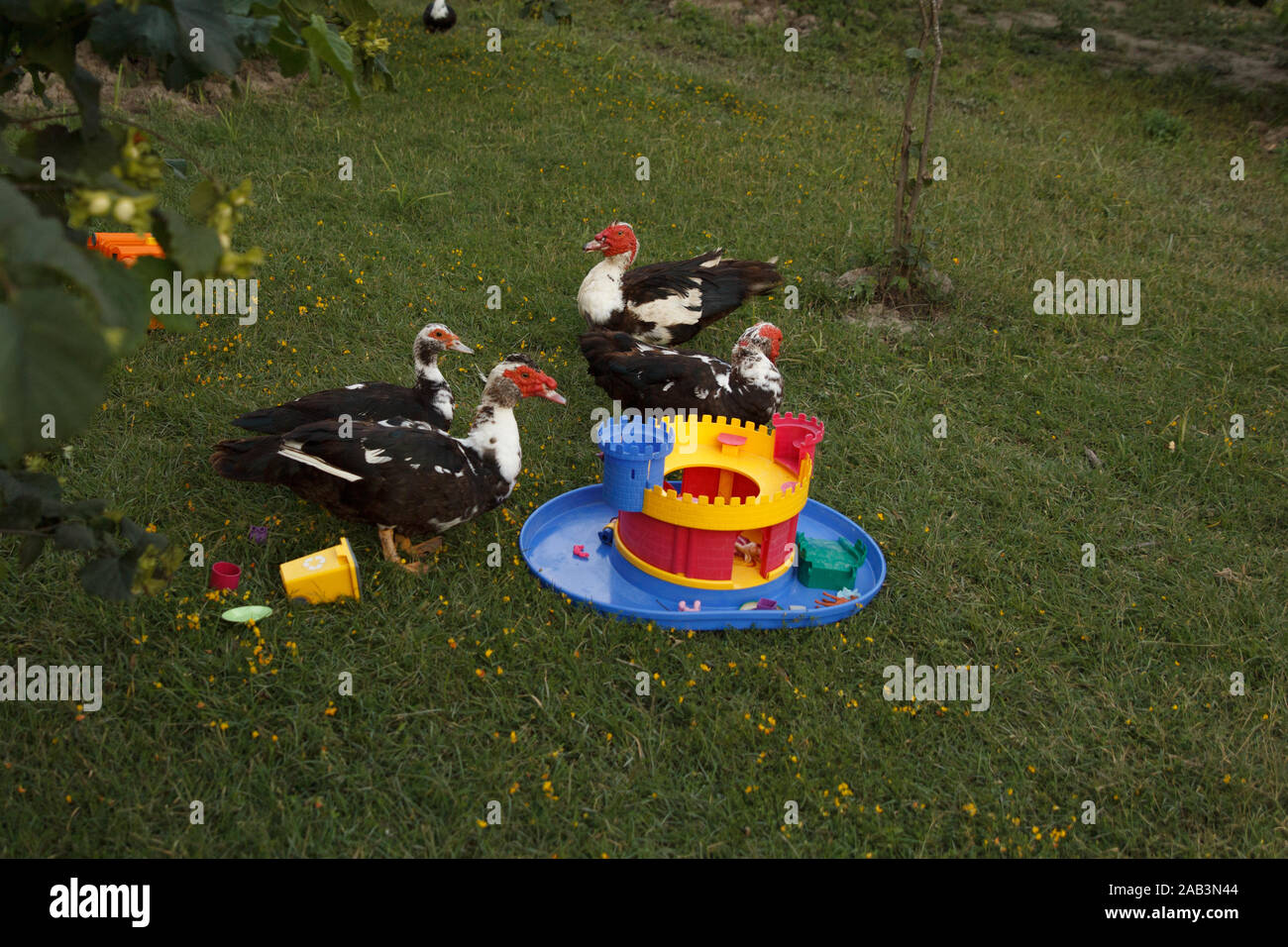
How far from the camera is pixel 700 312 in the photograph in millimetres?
6207

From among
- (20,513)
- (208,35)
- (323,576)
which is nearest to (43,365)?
(208,35)

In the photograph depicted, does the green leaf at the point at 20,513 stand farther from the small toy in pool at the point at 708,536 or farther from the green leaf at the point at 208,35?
the small toy in pool at the point at 708,536

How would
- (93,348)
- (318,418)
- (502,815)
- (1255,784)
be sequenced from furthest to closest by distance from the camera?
(318,418)
(1255,784)
(502,815)
(93,348)

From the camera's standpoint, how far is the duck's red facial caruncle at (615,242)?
6.20 metres

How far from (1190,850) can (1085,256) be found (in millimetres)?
5979

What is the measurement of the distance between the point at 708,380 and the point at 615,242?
4.83 feet

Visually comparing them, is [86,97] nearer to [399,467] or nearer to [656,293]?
[399,467]

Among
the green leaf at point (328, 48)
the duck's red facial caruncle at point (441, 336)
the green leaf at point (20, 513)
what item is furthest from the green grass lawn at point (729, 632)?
the green leaf at point (328, 48)

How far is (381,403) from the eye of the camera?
15.4ft

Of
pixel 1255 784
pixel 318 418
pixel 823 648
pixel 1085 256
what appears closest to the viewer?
pixel 1255 784

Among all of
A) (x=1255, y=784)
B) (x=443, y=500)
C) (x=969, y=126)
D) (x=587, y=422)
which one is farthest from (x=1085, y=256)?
(x=443, y=500)

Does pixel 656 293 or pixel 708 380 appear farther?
pixel 656 293

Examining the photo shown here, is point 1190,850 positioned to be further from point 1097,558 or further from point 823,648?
point 1097,558

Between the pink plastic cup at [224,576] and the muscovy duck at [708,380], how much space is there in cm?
237
